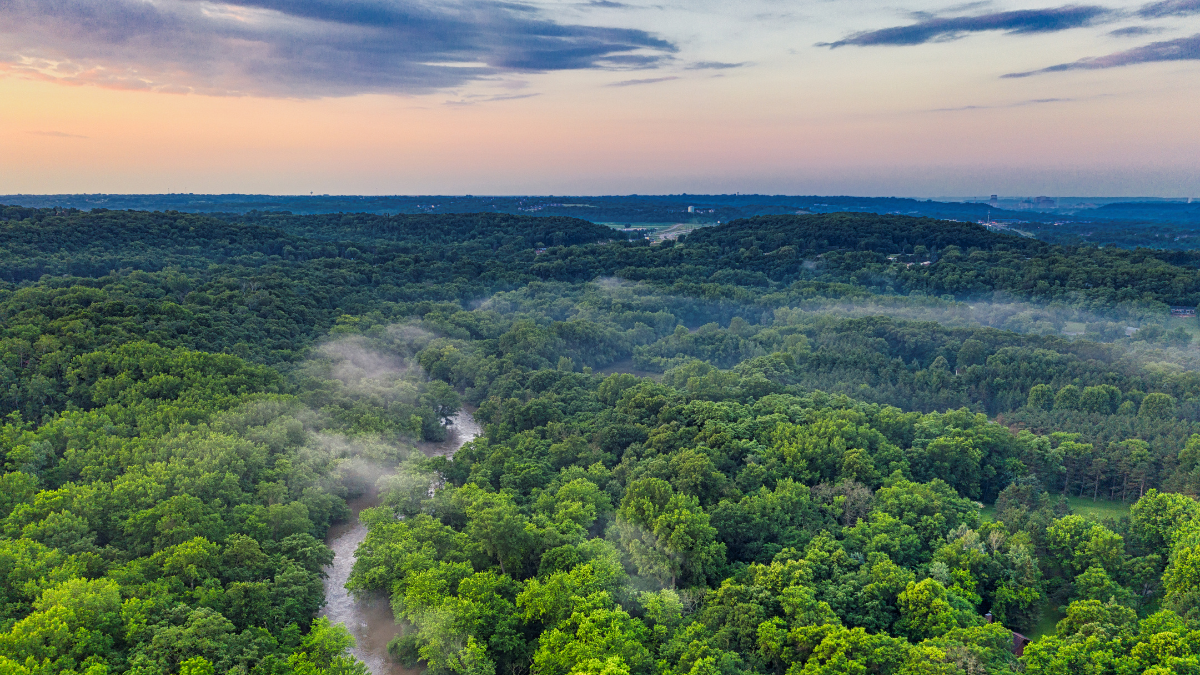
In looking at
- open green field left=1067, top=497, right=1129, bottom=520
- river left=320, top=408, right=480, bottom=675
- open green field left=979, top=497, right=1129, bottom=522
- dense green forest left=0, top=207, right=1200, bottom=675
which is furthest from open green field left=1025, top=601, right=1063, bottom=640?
river left=320, top=408, right=480, bottom=675

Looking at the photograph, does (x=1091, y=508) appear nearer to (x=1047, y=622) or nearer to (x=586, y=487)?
(x=1047, y=622)

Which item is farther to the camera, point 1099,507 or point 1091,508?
point 1099,507

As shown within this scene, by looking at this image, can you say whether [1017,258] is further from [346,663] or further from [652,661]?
[346,663]

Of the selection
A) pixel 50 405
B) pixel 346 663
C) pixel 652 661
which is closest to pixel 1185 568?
pixel 652 661

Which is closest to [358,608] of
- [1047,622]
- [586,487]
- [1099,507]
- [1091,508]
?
[586,487]

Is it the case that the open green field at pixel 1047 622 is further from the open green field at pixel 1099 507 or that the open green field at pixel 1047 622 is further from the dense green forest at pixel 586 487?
the open green field at pixel 1099 507

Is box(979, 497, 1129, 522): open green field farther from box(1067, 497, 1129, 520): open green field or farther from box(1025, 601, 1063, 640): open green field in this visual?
box(1025, 601, 1063, 640): open green field

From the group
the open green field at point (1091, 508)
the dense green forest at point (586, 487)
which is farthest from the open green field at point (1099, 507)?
the dense green forest at point (586, 487)
